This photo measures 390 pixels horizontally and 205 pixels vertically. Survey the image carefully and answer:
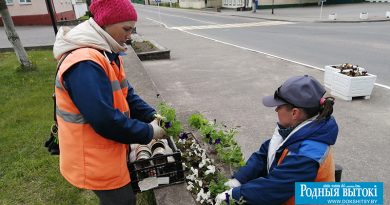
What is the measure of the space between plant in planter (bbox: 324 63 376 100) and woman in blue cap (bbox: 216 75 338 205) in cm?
523

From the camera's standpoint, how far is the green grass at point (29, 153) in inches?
149

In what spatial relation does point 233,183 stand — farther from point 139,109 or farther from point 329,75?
point 329,75

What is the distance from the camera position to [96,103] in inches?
73.2

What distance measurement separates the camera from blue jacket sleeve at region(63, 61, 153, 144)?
6.05 feet

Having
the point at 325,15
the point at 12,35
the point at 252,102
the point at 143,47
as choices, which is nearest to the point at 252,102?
the point at 252,102

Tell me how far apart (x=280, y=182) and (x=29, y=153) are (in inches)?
158

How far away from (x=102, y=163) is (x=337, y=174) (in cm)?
199

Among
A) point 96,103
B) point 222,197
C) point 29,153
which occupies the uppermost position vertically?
point 96,103

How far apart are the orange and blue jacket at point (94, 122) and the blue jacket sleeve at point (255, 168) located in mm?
917

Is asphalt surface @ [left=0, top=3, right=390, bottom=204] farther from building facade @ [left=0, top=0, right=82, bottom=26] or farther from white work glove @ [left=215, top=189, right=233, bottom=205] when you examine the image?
building facade @ [left=0, top=0, right=82, bottom=26]

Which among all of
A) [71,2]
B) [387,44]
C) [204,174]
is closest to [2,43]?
[204,174]

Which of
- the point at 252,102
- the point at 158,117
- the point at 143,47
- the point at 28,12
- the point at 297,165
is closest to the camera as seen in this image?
the point at 297,165

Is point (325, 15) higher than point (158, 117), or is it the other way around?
point (158, 117)

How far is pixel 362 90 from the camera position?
6926mm
